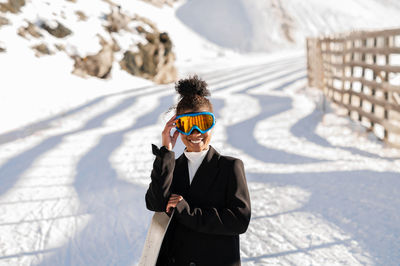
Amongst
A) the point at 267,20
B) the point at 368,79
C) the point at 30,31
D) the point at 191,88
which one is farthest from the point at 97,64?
the point at 267,20

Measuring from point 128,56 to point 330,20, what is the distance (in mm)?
24890

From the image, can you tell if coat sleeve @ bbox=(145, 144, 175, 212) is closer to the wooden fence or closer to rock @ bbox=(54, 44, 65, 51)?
the wooden fence

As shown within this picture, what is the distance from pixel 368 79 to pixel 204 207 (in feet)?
20.7

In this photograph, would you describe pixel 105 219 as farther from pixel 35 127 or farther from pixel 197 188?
pixel 35 127

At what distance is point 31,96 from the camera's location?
8.74 metres

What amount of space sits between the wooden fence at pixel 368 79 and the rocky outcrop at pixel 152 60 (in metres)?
5.00

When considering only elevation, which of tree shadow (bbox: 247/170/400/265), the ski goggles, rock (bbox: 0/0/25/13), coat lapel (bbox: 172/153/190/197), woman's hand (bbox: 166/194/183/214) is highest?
rock (bbox: 0/0/25/13)

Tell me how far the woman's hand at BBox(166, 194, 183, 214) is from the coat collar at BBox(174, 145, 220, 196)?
0.08 meters

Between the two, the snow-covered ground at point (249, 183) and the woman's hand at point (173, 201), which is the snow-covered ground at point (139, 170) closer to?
the snow-covered ground at point (249, 183)

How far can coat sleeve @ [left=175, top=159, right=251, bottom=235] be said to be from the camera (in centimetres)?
155

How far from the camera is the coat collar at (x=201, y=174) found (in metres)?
1.64

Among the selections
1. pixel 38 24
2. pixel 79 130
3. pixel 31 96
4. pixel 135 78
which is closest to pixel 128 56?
pixel 135 78

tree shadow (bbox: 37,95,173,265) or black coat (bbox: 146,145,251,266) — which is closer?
black coat (bbox: 146,145,251,266)

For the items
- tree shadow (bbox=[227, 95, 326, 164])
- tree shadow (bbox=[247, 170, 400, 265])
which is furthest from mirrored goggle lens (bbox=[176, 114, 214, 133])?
tree shadow (bbox=[227, 95, 326, 164])
